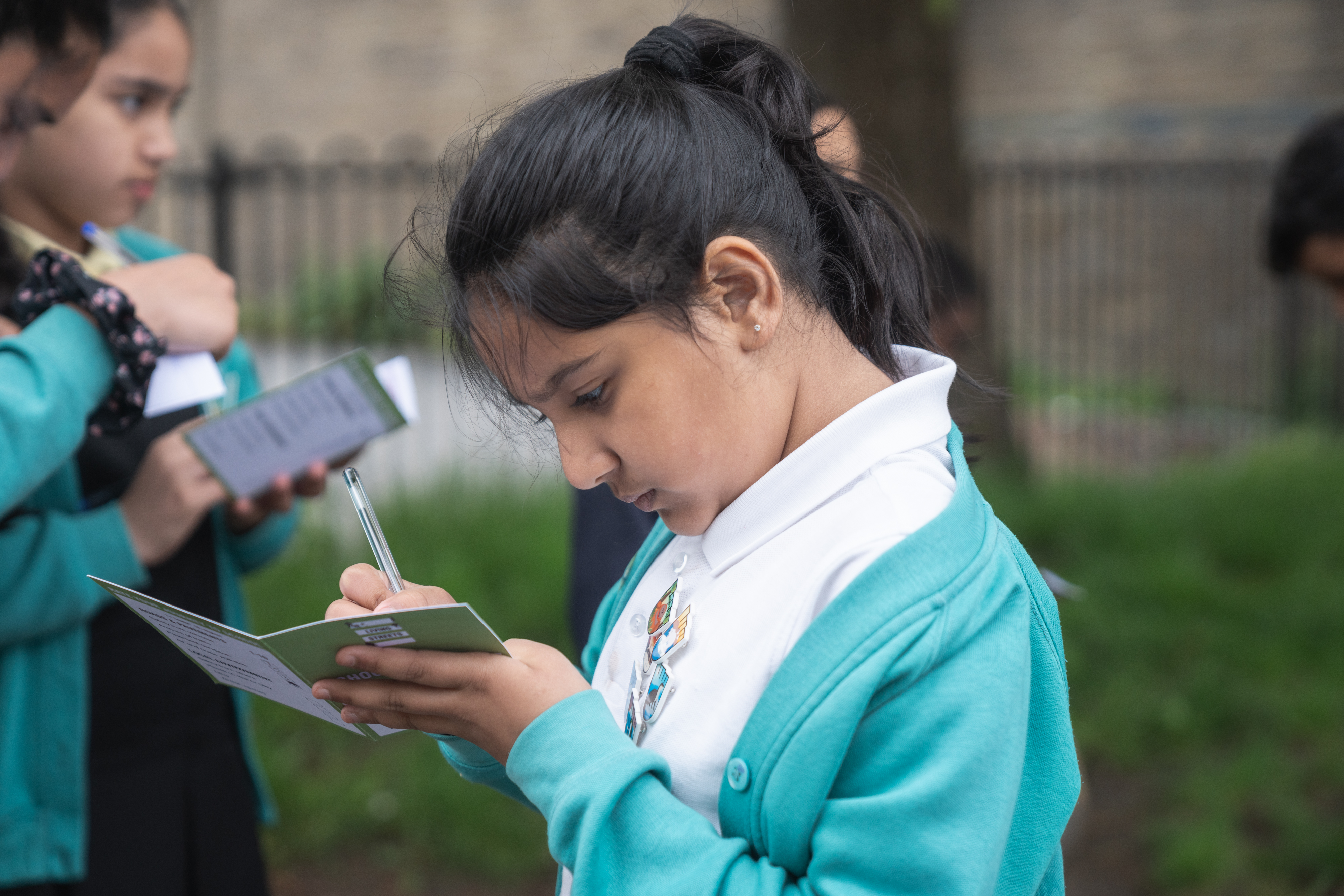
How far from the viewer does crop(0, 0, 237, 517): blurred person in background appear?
1426mm

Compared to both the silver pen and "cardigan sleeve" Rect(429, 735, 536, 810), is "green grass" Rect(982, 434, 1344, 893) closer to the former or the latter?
"cardigan sleeve" Rect(429, 735, 536, 810)

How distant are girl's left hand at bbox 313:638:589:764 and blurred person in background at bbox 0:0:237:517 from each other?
1.98 ft

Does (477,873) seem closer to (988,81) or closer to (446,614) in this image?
(446,614)

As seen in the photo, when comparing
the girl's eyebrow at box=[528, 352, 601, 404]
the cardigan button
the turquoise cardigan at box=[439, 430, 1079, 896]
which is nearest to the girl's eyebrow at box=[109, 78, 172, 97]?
the girl's eyebrow at box=[528, 352, 601, 404]

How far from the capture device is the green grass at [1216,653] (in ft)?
10.3

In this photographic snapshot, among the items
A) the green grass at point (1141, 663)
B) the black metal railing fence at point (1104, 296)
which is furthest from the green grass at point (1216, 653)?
the black metal railing fence at point (1104, 296)

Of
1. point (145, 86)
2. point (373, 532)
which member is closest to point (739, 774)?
point (373, 532)

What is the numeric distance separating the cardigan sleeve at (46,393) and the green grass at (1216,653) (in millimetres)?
2844

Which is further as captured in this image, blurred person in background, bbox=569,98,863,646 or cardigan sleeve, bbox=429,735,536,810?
blurred person in background, bbox=569,98,863,646

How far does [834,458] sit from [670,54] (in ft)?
1.49

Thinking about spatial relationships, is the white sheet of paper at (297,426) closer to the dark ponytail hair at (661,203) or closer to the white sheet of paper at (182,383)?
the white sheet of paper at (182,383)

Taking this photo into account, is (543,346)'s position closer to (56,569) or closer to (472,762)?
(472,762)

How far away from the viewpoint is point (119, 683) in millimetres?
1740

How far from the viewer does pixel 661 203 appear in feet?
3.49
